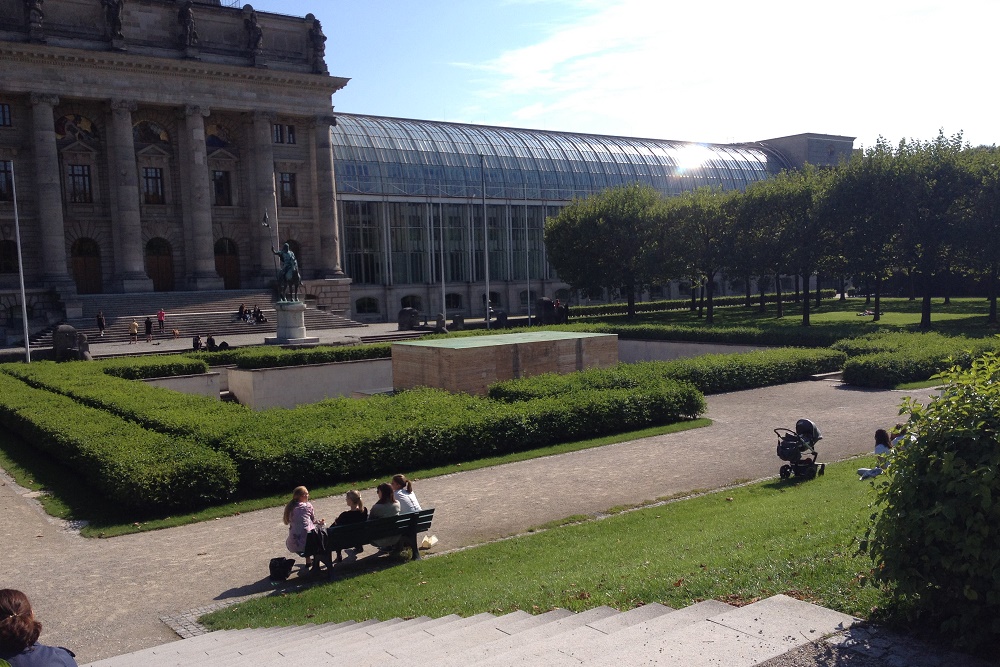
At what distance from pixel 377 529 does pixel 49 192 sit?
51247 millimetres

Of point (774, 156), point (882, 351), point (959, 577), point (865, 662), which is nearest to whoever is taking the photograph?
point (865, 662)

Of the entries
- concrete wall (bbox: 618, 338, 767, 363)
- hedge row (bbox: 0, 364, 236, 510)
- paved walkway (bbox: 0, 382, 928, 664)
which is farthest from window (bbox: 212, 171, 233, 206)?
paved walkway (bbox: 0, 382, 928, 664)

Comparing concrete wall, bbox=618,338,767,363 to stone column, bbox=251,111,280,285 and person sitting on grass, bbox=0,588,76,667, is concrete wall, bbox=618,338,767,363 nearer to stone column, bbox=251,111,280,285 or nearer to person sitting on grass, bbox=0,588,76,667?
stone column, bbox=251,111,280,285

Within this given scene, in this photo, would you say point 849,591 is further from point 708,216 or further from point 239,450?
point 708,216

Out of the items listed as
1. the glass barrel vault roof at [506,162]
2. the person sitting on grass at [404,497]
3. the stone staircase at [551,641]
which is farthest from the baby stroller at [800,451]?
the glass barrel vault roof at [506,162]

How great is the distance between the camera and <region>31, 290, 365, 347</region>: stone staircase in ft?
168

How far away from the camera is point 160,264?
6141 centimetres

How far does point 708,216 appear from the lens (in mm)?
56750

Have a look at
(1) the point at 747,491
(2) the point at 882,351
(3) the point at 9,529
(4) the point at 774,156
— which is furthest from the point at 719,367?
(4) the point at 774,156

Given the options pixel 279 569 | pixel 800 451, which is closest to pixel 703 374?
pixel 800 451

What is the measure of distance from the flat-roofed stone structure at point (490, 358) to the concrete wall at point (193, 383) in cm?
808

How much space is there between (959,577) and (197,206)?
59788 millimetres

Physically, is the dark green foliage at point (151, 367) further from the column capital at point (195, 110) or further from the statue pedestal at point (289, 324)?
the column capital at point (195, 110)

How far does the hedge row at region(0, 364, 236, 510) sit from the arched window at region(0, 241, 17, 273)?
40028 mm
